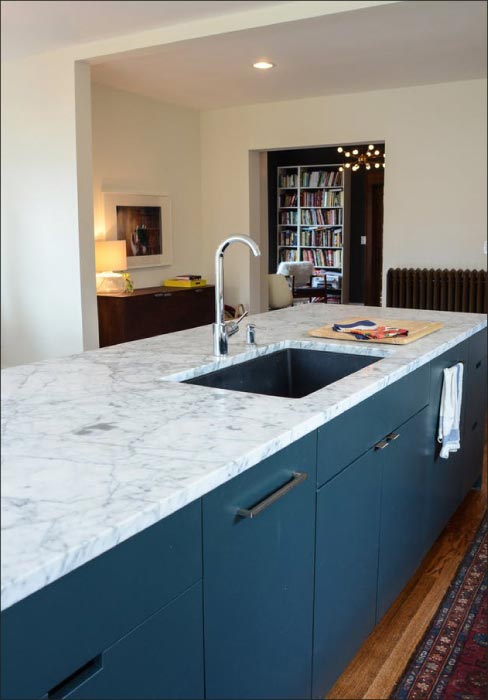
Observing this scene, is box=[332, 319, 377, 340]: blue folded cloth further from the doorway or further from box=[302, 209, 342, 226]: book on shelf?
box=[302, 209, 342, 226]: book on shelf

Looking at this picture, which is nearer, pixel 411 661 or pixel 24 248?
pixel 411 661

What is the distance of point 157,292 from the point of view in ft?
16.7

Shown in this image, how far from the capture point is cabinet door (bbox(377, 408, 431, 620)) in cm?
171

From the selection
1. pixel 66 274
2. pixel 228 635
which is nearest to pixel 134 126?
pixel 66 274

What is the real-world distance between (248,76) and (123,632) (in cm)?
431

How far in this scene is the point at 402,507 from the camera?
6.00ft

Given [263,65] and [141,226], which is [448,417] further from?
[141,226]

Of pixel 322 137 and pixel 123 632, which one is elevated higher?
pixel 322 137

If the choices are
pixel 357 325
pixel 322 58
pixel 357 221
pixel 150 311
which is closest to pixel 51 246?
pixel 150 311

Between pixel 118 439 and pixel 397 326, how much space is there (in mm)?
1345

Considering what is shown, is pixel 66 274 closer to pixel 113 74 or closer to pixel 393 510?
pixel 113 74

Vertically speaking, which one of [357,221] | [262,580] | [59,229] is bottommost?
[262,580]

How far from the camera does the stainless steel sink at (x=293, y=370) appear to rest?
1.81 m

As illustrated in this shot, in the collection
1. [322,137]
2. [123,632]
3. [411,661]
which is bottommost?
[411,661]
